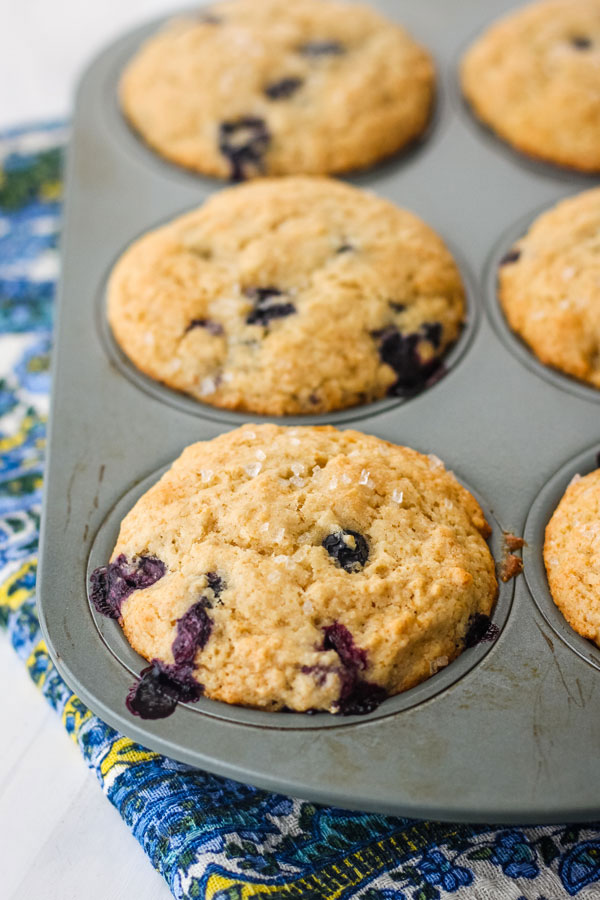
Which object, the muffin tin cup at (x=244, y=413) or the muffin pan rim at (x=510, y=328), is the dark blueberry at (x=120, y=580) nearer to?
the muffin tin cup at (x=244, y=413)

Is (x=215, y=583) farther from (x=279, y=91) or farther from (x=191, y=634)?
(x=279, y=91)

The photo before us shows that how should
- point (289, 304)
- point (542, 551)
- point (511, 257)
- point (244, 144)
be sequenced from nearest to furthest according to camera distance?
point (542, 551) < point (289, 304) < point (511, 257) < point (244, 144)

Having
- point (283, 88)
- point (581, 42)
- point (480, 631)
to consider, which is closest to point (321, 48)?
point (283, 88)

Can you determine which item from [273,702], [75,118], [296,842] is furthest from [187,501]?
[75,118]

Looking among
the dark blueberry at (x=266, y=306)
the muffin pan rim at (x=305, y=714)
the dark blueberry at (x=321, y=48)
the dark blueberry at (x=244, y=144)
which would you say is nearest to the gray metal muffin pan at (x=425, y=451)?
the muffin pan rim at (x=305, y=714)

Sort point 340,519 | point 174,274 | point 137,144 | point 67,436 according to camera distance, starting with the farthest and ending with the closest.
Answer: point 137,144 < point 174,274 < point 67,436 < point 340,519

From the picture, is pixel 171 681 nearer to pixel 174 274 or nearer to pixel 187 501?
pixel 187 501
